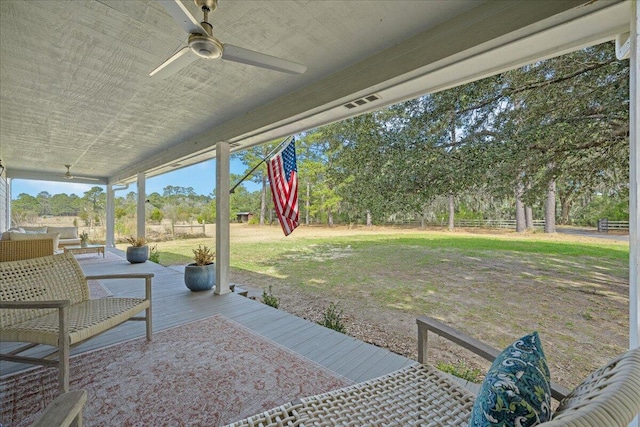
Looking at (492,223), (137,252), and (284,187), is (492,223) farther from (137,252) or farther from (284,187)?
(137,252)

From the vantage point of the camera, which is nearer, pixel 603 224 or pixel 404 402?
pixel 404 402

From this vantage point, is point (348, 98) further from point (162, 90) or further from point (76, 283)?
point (76, 283)

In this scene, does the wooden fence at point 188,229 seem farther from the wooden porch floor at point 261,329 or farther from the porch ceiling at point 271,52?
the porch ceiling at point 271,52

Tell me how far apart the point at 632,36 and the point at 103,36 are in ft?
10.8

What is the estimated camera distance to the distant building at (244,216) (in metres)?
18.0

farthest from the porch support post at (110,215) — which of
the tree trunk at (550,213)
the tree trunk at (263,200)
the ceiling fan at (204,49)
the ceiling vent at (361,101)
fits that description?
the tree trunk at (550,213)

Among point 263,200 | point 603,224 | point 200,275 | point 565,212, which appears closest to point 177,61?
point 200,275

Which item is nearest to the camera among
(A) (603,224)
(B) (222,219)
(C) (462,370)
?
(C) (462,370)

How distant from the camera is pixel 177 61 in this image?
181 centimetres

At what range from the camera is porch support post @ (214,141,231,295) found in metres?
4.04

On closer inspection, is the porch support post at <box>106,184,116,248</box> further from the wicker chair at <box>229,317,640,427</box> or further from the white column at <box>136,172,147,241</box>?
the wicker chair at <box>229,317,640,427</box>

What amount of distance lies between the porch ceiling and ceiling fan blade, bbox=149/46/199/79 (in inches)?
12.2

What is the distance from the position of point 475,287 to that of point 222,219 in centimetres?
499

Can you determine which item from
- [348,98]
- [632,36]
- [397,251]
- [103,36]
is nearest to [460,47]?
[632,36]
